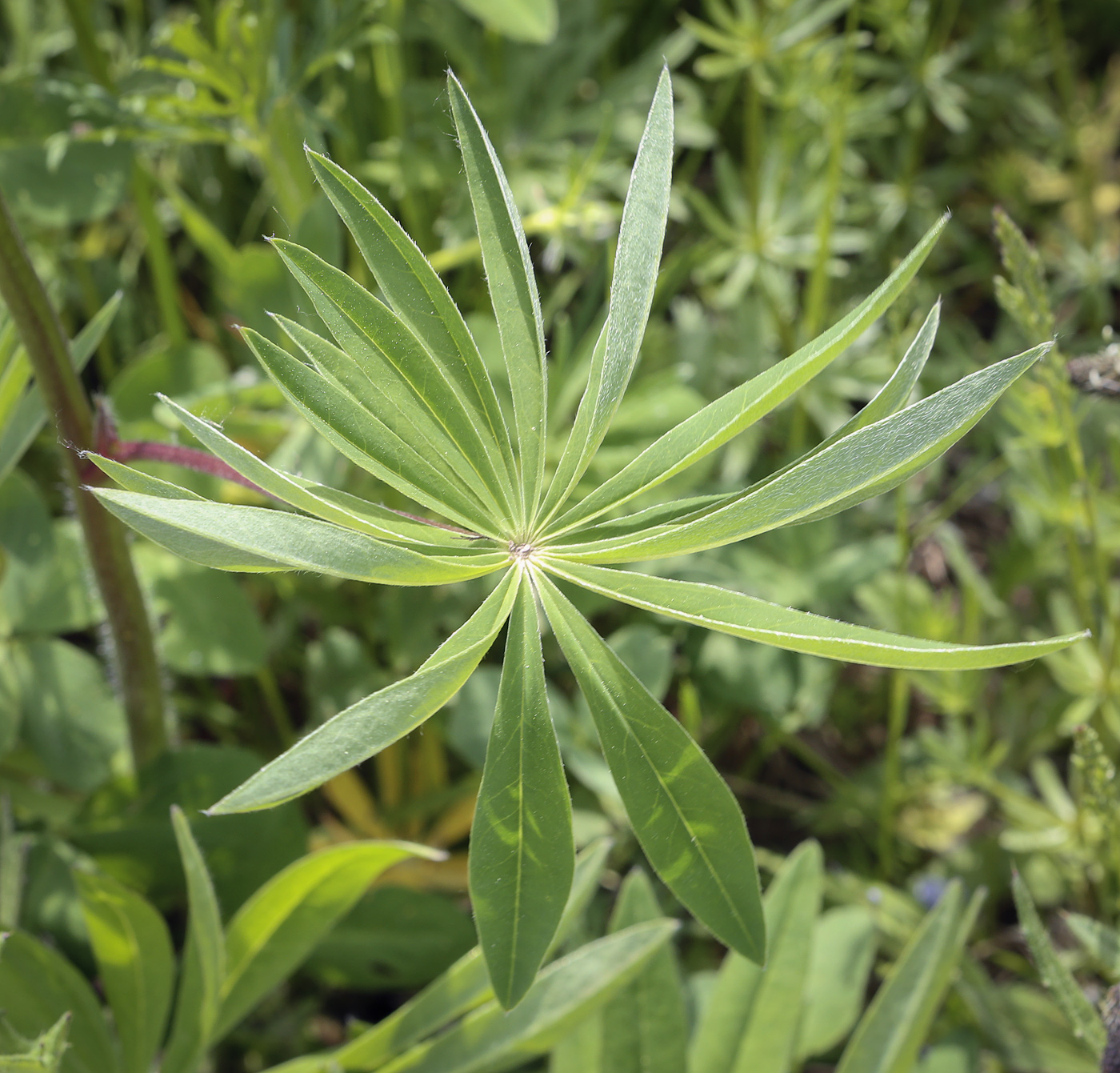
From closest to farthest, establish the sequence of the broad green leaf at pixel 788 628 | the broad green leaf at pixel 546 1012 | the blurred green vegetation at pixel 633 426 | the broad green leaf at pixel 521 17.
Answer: the broad green leaf at pixel 788 628
the broad green leaf at pixel 546 1012
the blurred green vegetation at pixel 633 426
the broad green leaf at pixel 521 17

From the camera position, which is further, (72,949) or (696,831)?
(72,949)

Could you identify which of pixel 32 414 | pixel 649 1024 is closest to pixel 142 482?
pixel 32 414

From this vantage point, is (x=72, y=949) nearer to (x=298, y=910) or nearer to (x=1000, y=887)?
(x=298, y=910)

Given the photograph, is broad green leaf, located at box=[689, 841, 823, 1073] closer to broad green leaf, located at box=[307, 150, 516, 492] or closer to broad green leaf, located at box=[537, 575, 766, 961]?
broad green leaf, located at box=[537, 575, 766, 961]

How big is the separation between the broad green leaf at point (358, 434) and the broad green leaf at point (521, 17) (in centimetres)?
155

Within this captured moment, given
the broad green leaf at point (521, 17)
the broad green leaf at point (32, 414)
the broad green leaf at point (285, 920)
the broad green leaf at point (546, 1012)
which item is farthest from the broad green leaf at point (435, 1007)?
the broad green leaf at point (521, 17)

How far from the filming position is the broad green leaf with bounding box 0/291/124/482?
151 centimetres

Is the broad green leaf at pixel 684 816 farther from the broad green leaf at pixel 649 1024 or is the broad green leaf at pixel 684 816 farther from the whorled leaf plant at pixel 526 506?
the broad green leaf at pixel 649 1024

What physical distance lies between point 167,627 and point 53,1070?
97 centimetres

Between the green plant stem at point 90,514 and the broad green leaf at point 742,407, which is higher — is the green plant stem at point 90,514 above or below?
above

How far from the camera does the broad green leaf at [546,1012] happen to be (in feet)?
5.34

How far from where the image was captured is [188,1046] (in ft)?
5.62

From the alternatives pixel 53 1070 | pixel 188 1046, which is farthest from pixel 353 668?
pixel 53 1070

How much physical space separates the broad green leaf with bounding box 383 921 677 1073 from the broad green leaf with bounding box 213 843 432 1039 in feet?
0.82
